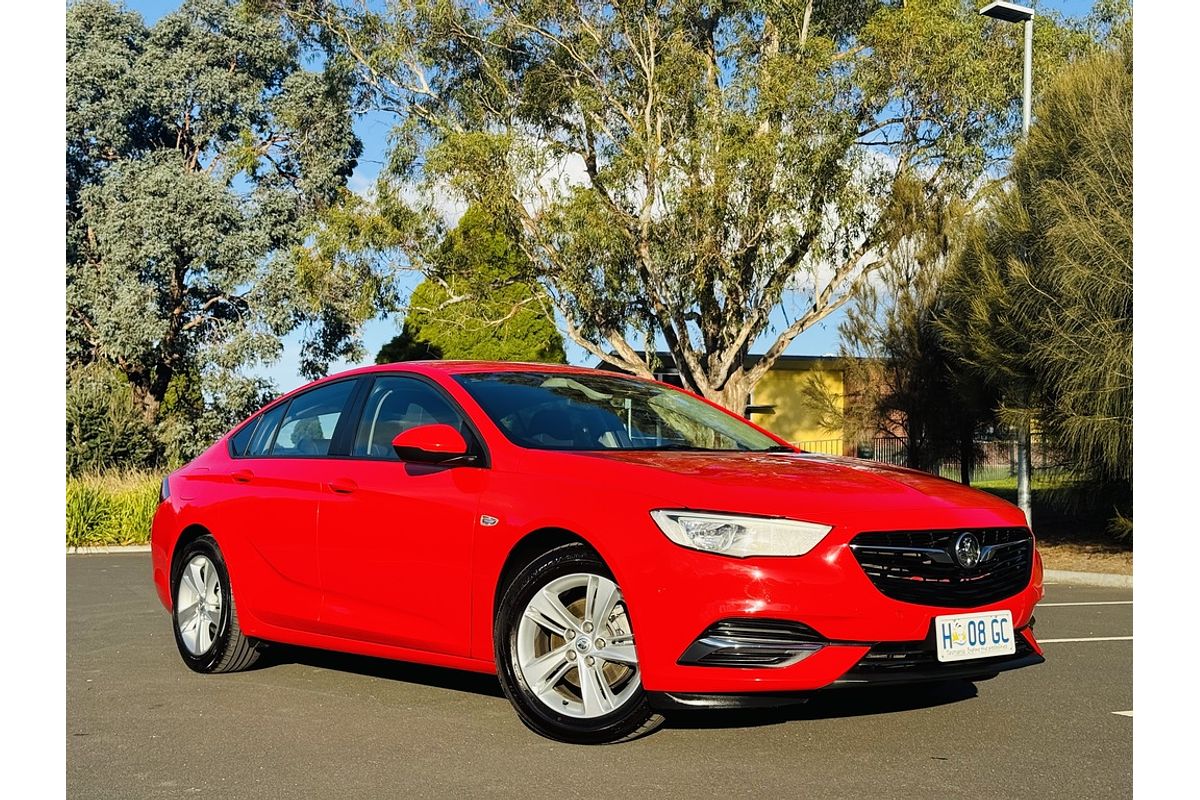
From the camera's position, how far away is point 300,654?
8680 mm

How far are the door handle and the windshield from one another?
740 mm

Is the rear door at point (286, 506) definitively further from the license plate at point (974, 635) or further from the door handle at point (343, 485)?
the license plate at point (974, 635)

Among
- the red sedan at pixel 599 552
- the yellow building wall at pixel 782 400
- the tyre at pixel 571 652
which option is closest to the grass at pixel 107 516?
the red sedan at pixel 599 552

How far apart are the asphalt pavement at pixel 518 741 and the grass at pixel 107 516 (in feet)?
47.8

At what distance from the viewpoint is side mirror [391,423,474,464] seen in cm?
634

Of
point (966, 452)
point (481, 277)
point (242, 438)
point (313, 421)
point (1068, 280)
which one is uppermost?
point (481, 277)

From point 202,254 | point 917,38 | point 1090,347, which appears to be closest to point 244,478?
point 1090,347

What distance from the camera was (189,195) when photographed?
39.8 metres

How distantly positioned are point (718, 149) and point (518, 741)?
67.4ft

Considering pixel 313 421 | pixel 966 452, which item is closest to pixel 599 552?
pixel 313 421

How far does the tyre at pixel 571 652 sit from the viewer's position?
5688mm

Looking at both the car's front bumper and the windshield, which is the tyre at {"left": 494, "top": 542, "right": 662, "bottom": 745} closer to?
the car's front bumper

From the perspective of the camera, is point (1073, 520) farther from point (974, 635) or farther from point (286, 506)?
point (974, 635)

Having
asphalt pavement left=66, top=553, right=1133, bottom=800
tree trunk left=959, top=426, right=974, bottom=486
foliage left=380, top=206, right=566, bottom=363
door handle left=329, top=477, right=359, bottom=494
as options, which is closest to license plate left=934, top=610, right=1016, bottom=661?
asphalt pavement left=66, top=553, right=1133, bottom=800
